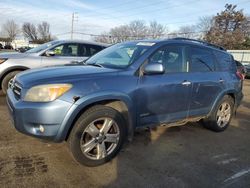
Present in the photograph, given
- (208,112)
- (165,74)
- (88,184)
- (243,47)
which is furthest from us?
(243,47)

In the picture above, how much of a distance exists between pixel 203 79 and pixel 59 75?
2.59 meters

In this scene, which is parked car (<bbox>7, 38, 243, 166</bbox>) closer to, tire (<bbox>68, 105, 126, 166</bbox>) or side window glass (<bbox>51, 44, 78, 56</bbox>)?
tire (<bbox>68, 105, 126, 166</bbox>)

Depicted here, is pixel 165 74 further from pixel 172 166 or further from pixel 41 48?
pixel 41 48

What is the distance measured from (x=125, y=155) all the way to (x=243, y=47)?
50730 mm

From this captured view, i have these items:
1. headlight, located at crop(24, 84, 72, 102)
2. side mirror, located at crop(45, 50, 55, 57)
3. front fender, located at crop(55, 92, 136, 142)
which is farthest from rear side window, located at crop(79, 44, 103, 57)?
headlight, located at crop(24, 84, 72, 102)

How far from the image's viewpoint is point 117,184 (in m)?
3.28

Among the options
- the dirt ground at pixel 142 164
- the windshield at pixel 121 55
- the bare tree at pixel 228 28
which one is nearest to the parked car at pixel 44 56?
the dirt ground at pixel 142 164

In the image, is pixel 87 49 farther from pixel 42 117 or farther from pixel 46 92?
pixel 42 117

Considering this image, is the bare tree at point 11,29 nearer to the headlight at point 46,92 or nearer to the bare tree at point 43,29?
the bare tree at point 43,29

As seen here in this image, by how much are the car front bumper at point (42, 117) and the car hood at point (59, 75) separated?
0.28m

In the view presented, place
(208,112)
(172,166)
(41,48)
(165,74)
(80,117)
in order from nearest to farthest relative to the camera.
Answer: (80,117), (172,166), (165,74), (208,112), (41,48)

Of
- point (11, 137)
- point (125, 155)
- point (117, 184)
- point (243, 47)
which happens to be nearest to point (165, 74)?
point (125, 155)

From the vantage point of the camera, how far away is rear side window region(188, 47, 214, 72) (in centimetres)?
484

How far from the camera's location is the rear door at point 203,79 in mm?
4801
